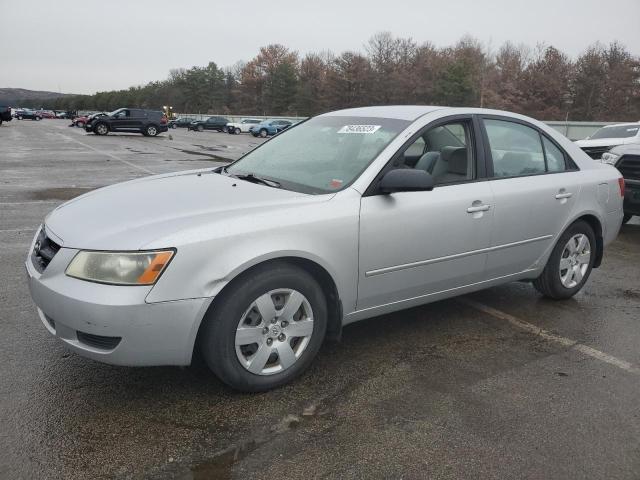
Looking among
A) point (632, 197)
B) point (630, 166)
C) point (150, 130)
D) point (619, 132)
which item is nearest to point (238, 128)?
point (150, 130)

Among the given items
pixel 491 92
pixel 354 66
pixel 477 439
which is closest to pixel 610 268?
pixel 477 439

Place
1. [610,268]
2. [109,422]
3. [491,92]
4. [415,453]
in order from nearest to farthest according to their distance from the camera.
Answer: [415,453] → [109,422] → [610,268] → [491,92]

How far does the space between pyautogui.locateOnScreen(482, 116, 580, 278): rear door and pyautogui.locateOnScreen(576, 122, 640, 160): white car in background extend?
8120 millimetres

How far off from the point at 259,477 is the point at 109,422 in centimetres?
88

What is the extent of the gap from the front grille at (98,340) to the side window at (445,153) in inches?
88.4

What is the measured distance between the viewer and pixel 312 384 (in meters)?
3.20

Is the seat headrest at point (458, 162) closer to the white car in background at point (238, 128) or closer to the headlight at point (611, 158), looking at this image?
the headlight at point (611, 158)

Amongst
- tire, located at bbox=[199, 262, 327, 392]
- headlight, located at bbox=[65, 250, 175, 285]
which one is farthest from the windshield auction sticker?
headlight, located at bbox=[65, 250, 175, 285]

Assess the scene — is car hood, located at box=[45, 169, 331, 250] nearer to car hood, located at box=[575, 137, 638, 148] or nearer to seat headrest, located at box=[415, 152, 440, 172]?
seat headrest, located at box=[415, 152, 440, 172]

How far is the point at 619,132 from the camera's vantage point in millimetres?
13039

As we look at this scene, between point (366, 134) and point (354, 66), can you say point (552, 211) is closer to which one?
point (366, 134)

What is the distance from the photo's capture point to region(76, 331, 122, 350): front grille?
2.68 metres

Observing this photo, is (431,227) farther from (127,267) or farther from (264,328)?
(127,267)

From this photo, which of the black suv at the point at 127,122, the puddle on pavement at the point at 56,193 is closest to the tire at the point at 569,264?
the puddle on pavement at the point at 56,193
